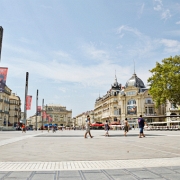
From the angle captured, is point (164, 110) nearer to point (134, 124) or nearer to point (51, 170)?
point (134, 124)

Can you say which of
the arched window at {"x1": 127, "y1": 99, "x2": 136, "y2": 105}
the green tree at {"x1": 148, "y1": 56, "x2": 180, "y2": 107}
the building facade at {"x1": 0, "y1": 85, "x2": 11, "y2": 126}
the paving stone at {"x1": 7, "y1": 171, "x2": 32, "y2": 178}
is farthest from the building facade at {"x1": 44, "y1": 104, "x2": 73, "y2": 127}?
the paving stone at {"x1": 7, "y1": 171, "x2": 32, "y2": 178}

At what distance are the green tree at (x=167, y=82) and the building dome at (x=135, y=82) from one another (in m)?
43.1

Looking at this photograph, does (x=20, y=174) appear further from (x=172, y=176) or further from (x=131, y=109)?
(x=131, y=109)

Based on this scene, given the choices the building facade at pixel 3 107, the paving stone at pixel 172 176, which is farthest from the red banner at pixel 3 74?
the building facade at pixel 3 107

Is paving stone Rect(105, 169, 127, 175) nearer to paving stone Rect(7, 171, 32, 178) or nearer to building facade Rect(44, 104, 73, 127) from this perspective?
paving stone Rect(7, 171, 32, 178)

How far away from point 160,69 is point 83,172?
43.9 metres

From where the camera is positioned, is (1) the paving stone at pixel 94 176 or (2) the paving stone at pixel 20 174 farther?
(2) the paving stone at pixel 20 174

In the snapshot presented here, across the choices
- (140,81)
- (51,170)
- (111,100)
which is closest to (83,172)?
(51,170)

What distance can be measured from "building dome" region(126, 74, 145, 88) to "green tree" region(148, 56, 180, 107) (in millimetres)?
43067

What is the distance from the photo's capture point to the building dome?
90.0 meters

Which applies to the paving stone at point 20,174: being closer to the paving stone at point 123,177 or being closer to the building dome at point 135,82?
the paving stone at point 123,177

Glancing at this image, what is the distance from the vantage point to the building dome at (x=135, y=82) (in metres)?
90.0

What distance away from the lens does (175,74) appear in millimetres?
45062

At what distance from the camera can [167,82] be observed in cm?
4512
